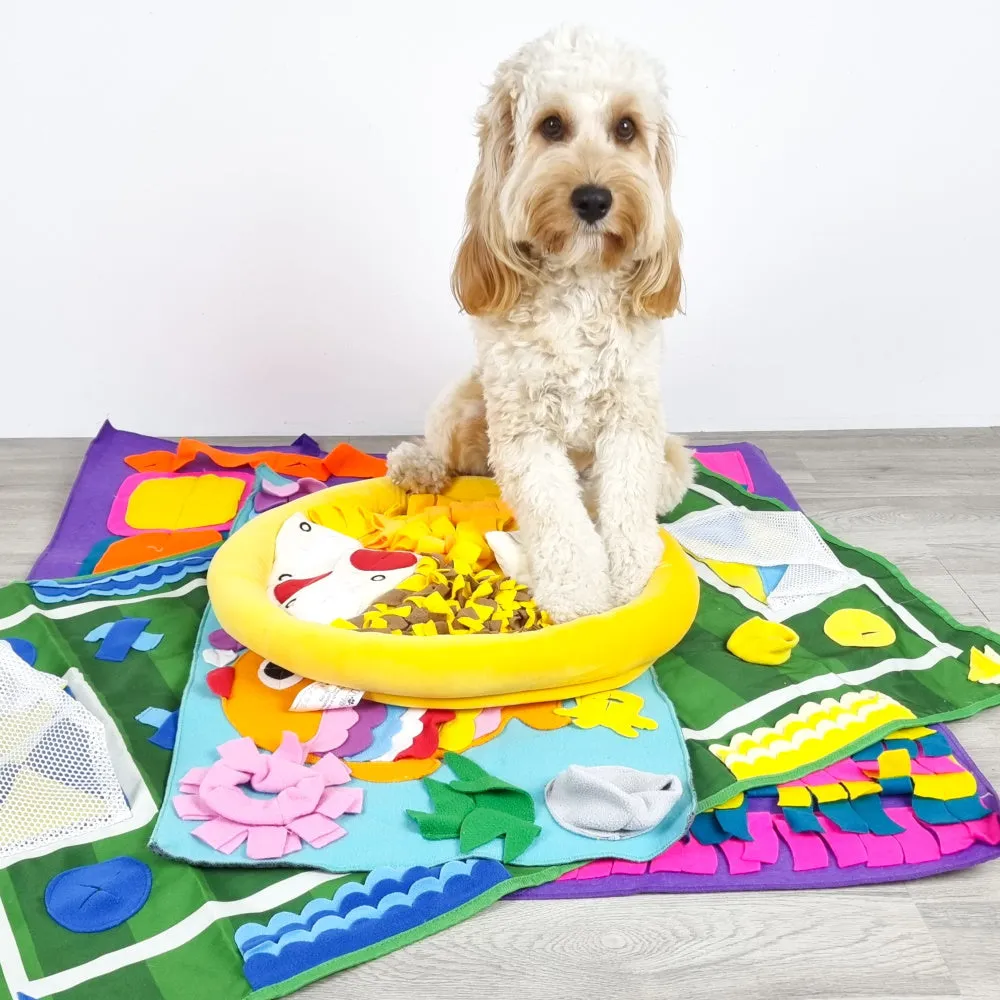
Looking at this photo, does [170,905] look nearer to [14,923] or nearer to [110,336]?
[14,923]

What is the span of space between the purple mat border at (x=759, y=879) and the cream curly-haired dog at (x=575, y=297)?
65 centimetres

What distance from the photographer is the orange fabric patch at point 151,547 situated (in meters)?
2.82

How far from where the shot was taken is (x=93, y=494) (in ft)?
10.5

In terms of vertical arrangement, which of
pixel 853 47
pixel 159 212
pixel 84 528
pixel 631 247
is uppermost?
pixel 853 47

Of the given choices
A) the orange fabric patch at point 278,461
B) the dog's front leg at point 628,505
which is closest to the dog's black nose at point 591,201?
the dog's front leg at point 628,505

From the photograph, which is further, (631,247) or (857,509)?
(857,509)

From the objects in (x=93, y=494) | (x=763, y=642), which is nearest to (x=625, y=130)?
(x=763, y=642)

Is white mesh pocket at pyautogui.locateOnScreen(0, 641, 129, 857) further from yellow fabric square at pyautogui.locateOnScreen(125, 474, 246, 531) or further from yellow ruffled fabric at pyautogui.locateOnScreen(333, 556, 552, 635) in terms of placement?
yellow fabric square at pyautogui.locateOnScreen(125, 474, 246, 531)

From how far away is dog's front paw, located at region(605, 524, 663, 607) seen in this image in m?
2.40

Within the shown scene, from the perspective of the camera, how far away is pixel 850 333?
12.2 feet

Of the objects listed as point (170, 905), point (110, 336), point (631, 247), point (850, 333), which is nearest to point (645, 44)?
point (850, 333)

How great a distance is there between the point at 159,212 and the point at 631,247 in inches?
76.4

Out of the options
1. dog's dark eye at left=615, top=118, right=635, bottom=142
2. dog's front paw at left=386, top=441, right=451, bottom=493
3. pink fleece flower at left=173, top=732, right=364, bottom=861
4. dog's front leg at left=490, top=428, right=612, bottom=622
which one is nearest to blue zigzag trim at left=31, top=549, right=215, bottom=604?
dog's front paw at left=386, top=441, right=451, bottom=493

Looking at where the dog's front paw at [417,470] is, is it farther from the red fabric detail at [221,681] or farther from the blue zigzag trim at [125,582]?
the red fabric detail at [221,681]
